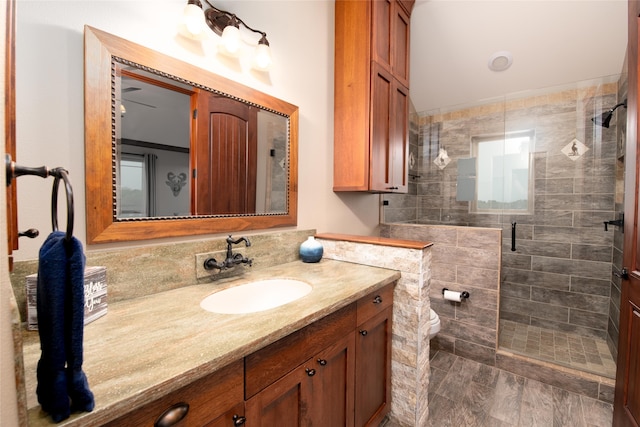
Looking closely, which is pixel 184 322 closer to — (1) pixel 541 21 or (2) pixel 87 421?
(2) pixel 87 421

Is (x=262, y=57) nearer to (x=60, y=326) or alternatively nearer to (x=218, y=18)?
(x=218, y=18)

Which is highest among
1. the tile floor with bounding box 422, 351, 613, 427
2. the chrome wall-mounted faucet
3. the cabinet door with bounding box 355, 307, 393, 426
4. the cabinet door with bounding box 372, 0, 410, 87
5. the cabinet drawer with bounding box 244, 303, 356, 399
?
the cabinet door with bounding box 372, 0, 410, 87

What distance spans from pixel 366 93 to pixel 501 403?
2205 mm

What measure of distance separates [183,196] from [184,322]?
589 mm

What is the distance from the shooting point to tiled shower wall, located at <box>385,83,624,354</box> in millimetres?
2516

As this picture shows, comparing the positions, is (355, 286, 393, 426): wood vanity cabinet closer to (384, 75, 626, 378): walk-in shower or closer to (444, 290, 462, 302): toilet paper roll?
(444, 290, 462, 302): toilet paper roll

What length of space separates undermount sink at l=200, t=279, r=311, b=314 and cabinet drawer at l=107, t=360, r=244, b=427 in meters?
0.44

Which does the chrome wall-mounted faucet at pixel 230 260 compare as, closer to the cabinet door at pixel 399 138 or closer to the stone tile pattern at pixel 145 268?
the stone tile pattern at pixel 145 268

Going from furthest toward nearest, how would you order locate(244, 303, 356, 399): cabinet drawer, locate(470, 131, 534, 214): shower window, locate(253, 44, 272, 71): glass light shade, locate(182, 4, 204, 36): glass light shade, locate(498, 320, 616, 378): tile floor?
1. locate(470, 131, 534, 214): shower window
2. locate(498, 320, 616, 378): tile floor
3. locate(253, 44, 272, 71): glass light shade
4. locate(182, 4, 204, 36): glass light shade
5. locate(244, 303, 356, 399): cabinet drawer

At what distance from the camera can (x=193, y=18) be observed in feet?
3.85

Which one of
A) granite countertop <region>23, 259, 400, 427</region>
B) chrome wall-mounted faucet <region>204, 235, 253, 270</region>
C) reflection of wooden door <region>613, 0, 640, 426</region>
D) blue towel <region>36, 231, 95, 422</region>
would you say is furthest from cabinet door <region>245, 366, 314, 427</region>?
reflection of wooden door <region>613, 0, 640, 426</region>

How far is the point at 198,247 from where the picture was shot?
1282 millimetres

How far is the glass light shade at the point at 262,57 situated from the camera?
57.8 inches

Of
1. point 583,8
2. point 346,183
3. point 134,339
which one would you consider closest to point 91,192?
point 134,339
